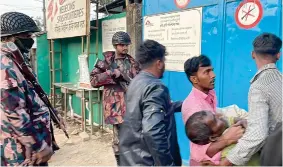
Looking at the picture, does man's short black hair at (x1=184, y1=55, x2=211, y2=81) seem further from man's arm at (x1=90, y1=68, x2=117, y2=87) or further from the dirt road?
the dirt road

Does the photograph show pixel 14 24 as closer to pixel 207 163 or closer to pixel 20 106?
pixel 20 106

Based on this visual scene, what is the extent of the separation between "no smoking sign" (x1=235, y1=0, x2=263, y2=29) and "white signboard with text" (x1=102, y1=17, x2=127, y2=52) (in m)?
2.51

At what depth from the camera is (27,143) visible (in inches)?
80.2

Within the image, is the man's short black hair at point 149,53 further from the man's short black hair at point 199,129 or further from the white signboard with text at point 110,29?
the white signboard with text at point 110,29

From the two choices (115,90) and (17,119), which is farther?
(115,90)

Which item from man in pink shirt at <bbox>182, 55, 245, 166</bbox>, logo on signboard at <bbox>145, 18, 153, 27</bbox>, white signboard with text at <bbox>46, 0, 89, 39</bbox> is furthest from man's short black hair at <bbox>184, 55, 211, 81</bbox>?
white signboard with text at <bbox>46, 0, 89, 39</bbox>

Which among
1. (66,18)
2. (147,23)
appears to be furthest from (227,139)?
(66,18)

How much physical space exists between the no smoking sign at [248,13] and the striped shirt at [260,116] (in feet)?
4.27

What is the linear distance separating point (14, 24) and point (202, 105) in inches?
57.1

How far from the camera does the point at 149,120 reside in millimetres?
1867

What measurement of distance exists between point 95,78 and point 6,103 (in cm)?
191

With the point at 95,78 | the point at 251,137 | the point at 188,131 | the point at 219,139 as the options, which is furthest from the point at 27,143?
the point at 95,78

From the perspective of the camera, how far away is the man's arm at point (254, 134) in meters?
1.70

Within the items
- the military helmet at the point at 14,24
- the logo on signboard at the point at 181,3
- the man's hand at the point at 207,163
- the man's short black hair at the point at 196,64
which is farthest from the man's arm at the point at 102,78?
the man's hand at the point at 207,163
